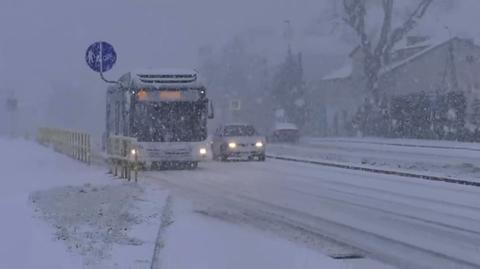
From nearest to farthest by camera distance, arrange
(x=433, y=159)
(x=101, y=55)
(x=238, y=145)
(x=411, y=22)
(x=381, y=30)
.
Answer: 1. (x=101, y=55)
2. (x=433, y=159)
3. (x=238, y=145)
4. (x=411, y=22)
5. (x=381, y=30)

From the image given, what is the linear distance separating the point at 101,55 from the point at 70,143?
49.0 ft

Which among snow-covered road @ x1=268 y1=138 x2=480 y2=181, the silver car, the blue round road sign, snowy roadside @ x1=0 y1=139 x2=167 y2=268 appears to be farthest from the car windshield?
the blue round road sign

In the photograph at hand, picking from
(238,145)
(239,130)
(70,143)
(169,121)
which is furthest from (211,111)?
(70,143)

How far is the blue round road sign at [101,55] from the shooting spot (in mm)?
21172

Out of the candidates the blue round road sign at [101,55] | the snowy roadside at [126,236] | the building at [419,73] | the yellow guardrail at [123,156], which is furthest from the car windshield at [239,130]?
the building at [419,73]

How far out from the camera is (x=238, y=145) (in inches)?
1334

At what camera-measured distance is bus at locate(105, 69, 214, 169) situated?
88.5ft

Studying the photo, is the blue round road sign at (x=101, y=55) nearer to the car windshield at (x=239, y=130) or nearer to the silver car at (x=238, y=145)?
the silver car at (x=238, y=145)

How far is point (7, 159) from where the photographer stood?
3094 centimetres

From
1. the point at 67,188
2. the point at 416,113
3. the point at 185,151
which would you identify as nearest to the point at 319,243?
the point at 67,188

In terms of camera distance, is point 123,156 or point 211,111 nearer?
point 123,156

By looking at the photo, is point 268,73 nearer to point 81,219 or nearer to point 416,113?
point 416,113

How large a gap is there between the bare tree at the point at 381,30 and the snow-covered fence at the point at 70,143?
21.1 meters

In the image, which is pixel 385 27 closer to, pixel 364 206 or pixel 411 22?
pixel 411 22
